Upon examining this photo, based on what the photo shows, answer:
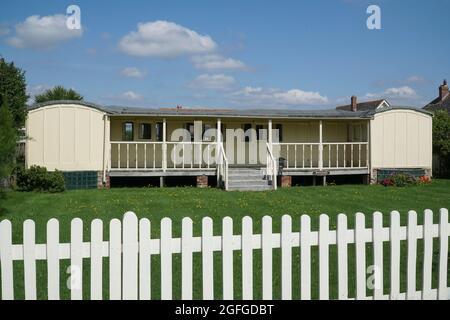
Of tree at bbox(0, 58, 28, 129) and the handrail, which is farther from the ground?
tree at bbox(0, 58, 28, 129)

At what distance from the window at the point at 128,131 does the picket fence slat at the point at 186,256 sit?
720 inches

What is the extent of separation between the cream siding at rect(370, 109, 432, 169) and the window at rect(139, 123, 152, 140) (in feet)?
35.5

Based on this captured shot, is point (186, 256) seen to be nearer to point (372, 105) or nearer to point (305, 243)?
point (305, 243)

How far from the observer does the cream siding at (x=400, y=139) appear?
21656mm

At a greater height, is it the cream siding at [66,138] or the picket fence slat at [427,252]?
the cream siding at [66,138]

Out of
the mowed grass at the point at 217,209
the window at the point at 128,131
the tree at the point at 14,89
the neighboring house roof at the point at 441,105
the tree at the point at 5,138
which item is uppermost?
the neighboring house roof at the point at 441,105

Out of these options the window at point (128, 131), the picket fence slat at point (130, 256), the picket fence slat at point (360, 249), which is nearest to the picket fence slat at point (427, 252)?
the picket fence slat at point (360, 249)

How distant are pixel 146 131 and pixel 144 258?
18.6m

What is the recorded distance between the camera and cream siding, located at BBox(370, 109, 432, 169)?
71.1 ft

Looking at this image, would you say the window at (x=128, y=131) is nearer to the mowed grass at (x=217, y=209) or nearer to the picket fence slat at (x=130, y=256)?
the mowed grass at (x=217, y=209)

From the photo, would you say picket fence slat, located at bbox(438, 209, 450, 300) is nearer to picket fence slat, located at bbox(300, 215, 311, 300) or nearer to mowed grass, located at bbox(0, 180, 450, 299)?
mowed grass, located at bbox(0, 180, 450, 299)

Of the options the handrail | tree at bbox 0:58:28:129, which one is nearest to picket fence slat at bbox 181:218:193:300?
tree at bbox 0:58:28:129
